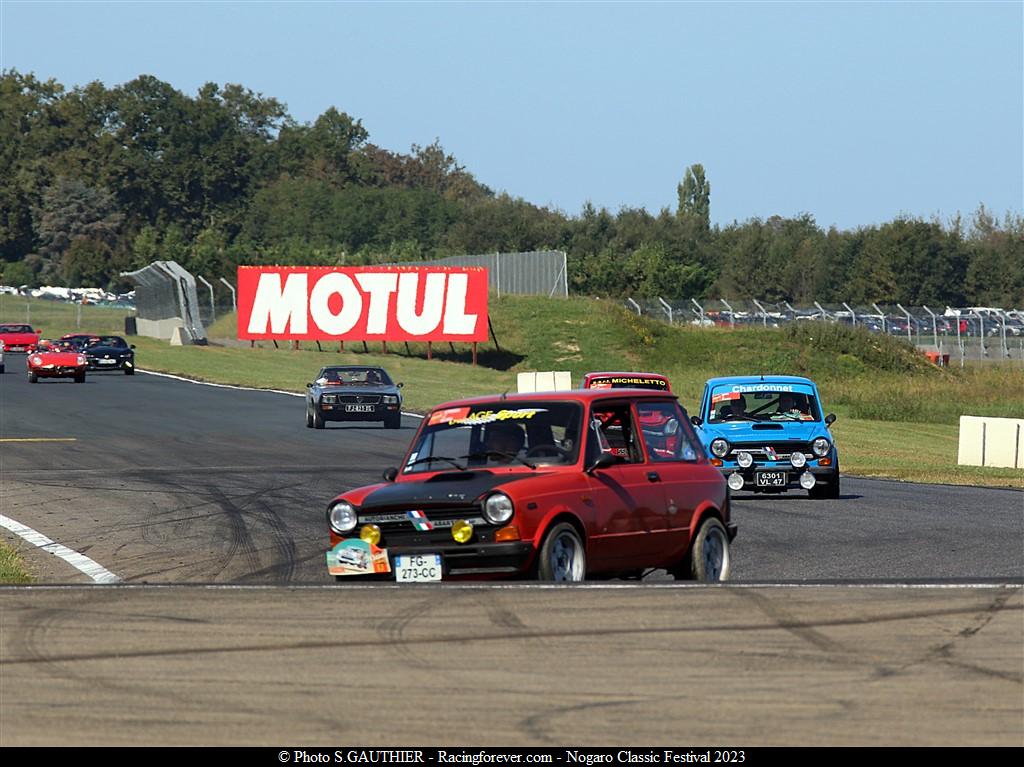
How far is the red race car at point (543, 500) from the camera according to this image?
A: 36.8 feet

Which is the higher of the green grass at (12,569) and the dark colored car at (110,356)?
the dark colored car at (110,356)

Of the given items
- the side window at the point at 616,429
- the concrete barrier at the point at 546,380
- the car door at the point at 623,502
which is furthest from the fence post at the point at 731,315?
the car door at the point at 623,502

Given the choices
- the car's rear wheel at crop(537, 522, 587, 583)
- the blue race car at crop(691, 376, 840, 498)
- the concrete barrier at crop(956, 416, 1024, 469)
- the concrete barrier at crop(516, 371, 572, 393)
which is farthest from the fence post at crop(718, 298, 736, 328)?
the car's rear wheel at crop(537, 522, 587, 583)

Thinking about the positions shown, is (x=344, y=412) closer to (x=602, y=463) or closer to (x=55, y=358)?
(x=55, y=358)

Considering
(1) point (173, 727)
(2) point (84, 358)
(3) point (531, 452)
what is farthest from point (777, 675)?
(2) point (84, 358)

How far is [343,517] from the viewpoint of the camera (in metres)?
11.6

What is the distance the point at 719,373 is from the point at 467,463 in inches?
2152

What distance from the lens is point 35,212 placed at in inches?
5704

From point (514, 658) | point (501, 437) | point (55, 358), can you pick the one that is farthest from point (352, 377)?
point (514, 658)

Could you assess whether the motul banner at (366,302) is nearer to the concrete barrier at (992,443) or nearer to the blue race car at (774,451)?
the concrete barrier at (992,443)

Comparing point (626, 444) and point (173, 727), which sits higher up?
point (626, 444)

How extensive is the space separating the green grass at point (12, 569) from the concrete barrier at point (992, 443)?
20711 mm

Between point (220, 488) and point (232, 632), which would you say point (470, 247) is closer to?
point (220, 488)

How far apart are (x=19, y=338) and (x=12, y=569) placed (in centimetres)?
5432
